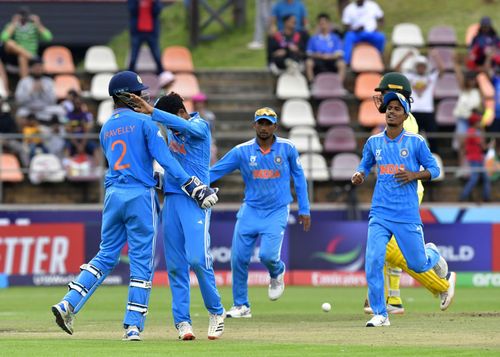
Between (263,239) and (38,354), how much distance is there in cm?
540

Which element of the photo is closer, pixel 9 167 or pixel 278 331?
pixel 278 331

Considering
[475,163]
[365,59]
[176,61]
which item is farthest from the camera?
[176,61]

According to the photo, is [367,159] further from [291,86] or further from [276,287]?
[291,86]

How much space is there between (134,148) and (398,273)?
5.11 meters

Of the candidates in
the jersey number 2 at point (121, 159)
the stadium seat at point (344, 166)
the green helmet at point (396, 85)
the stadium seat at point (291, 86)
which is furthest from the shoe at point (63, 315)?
the stadium seat at point (291, 86)

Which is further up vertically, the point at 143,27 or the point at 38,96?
the point at 143,27

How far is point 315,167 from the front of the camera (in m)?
26.8

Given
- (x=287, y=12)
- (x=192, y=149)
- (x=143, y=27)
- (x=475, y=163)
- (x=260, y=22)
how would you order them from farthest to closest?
1. (x=260, y=22)
2. (x=287, y=12)
3. (x=143, y=27)
4. (x=475, y=163)
5. (x=192, y=149)

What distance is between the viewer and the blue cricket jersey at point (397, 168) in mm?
14266

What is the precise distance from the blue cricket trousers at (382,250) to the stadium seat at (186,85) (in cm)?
1511

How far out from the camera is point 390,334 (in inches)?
513

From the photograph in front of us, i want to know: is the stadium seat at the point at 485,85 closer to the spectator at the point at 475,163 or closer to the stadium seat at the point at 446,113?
the stadium seat at the point at 446,113

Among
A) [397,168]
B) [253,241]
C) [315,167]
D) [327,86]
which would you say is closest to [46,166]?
[315,167]

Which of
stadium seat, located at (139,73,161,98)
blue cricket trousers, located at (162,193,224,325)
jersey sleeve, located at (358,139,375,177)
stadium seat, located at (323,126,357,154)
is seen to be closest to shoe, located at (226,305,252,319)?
jersey sleeve, located at (358,139,375,177)
